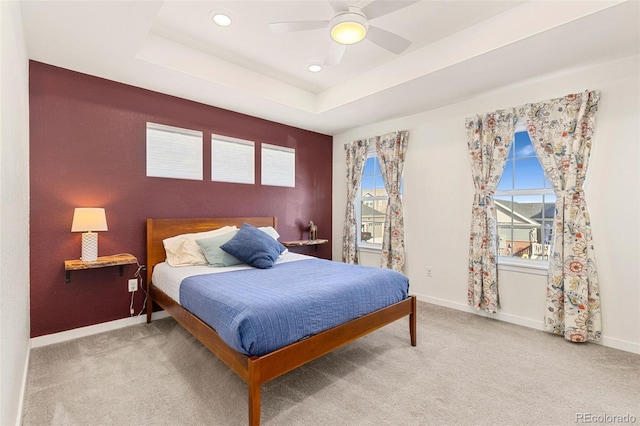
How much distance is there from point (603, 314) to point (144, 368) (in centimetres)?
400

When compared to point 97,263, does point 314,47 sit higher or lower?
higher

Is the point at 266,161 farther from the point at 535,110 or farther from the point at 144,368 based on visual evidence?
the point at 535,110

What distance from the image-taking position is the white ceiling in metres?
2.22

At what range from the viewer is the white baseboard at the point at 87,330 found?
2.75 m

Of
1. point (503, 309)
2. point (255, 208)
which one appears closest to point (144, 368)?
point (255, 208)

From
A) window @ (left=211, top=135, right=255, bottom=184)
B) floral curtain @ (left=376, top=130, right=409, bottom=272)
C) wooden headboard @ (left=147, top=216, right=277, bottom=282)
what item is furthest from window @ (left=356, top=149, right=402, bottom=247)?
wooden headboard @ (left=147, top=216, right=277, bottom=282)

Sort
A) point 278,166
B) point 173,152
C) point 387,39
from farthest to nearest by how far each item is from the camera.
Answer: point 278,166 < point 173,152 < point 387,39

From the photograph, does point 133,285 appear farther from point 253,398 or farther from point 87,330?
point 253,398

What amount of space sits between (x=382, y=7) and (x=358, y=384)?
255 centimetres

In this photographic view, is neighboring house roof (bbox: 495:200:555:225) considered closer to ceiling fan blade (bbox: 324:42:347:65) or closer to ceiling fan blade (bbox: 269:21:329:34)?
ceiling fan blade (bbox: 324:42:347:65)

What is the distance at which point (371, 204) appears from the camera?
16.4 ft

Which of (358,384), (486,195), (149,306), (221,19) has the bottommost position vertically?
(358,384)

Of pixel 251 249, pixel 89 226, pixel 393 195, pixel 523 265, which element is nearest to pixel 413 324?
pixel 523 265

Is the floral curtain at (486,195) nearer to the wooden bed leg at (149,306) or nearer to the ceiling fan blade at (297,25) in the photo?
the ceiling fan blade at (297,25)
